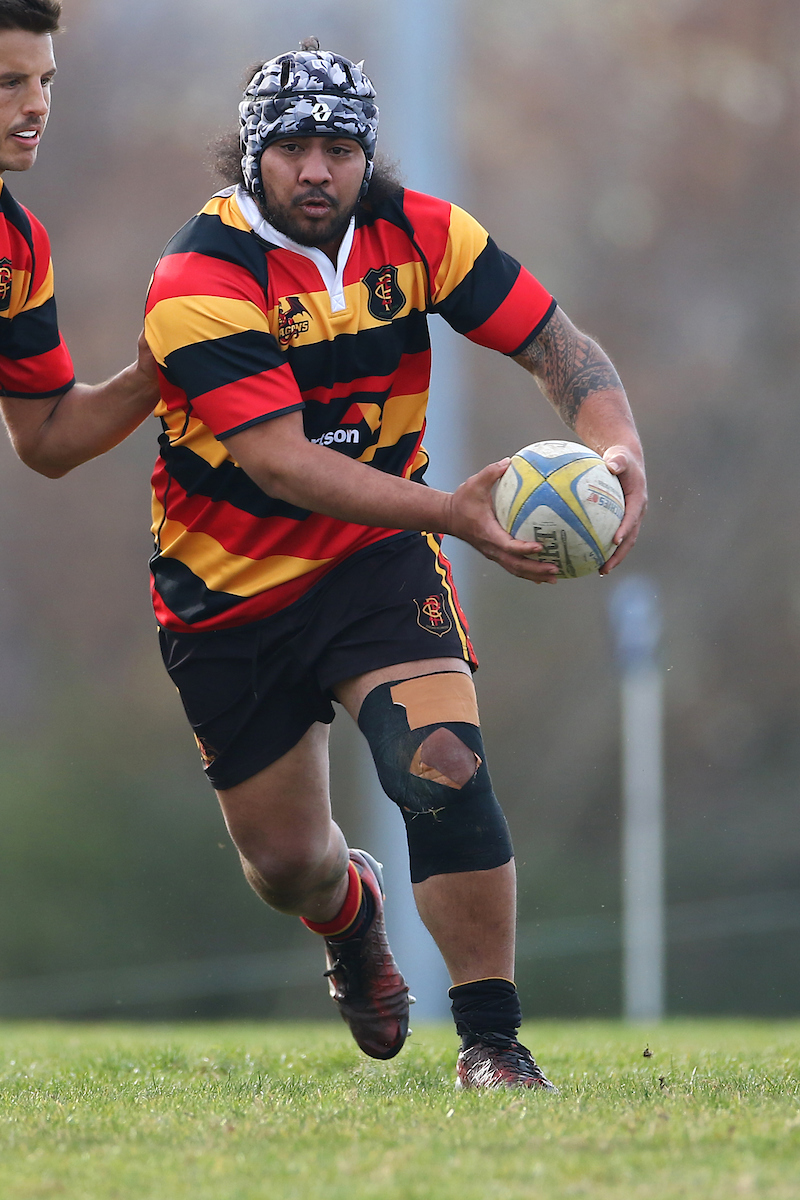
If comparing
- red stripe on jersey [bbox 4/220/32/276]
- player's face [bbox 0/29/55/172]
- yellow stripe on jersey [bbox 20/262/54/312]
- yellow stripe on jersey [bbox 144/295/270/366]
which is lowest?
yellow stripe on jersey [bbox 144/295/270/366]

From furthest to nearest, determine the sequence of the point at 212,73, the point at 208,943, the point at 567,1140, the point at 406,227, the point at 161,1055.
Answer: the point at 212,73 < the point at 208,943 < the point at 161,1055 < the point at 406,227 < the point at 567,1140

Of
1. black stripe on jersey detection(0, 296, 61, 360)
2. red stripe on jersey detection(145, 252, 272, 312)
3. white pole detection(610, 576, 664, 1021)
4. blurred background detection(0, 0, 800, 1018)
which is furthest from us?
blurred background detection(0, 0, 800, 1018)

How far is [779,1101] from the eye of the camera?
3404 mm

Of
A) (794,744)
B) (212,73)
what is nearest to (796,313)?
(794,744)

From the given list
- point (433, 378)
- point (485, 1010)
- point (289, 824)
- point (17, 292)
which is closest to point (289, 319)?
point (17, 292)

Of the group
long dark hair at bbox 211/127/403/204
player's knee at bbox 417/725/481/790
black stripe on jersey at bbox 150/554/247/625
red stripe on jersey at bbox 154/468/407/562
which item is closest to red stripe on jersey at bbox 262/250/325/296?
long dark hair at bbox 211/127/403/204

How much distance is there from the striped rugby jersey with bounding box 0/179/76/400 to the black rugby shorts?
0.95m

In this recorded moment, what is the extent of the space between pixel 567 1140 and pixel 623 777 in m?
17.7

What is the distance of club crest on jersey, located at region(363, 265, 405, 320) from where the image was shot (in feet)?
13.7

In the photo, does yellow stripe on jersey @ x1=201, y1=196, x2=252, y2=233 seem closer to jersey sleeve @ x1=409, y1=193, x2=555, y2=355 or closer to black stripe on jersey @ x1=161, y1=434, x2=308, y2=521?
jersey sleeve @ x1=409, y1=193, x2=555, y2=355

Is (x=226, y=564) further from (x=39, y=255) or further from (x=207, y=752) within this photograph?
(x=39, y=255)

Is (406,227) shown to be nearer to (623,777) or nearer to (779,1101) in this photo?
(779,1101)

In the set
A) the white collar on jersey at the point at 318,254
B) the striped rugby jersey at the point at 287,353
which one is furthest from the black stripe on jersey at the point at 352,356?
the white collar on jersey at the point at 318,254

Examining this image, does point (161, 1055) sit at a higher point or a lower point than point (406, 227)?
lower
